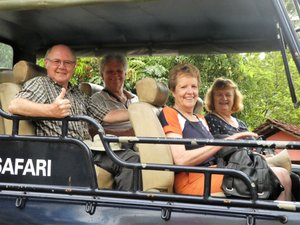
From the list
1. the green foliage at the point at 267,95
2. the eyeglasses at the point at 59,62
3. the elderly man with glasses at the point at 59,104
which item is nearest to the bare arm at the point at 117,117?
the elderly man with glasses at the point at 59,104

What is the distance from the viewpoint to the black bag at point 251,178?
2.95 m

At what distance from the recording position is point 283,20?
9.50 ft

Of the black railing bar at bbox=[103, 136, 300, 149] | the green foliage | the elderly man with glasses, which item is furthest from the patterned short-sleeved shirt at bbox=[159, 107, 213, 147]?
the green foliage

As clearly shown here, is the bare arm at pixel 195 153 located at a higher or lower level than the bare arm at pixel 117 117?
lower

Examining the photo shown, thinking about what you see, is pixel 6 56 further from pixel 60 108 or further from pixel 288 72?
pixel 288 72

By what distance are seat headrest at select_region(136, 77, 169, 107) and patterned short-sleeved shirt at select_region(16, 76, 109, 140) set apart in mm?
516

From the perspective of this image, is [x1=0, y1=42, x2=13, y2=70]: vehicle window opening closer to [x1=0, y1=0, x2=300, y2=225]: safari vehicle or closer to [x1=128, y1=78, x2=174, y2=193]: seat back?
[x1=0, y1=0, x2=300, y2=225]: safari vehicle

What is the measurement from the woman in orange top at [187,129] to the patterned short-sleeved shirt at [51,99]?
0.64 m

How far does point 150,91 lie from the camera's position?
3535 millimetres

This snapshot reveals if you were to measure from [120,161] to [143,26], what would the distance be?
1.63 meters

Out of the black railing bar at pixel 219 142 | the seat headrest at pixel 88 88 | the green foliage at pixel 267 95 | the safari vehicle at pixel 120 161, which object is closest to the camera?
the black railing bar at pixel 219 142

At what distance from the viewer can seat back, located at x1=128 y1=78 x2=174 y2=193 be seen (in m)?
3.29

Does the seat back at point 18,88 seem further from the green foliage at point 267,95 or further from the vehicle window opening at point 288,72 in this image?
the green foliage at point 267,95

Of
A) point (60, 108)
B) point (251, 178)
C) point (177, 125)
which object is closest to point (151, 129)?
point (177, 125)
